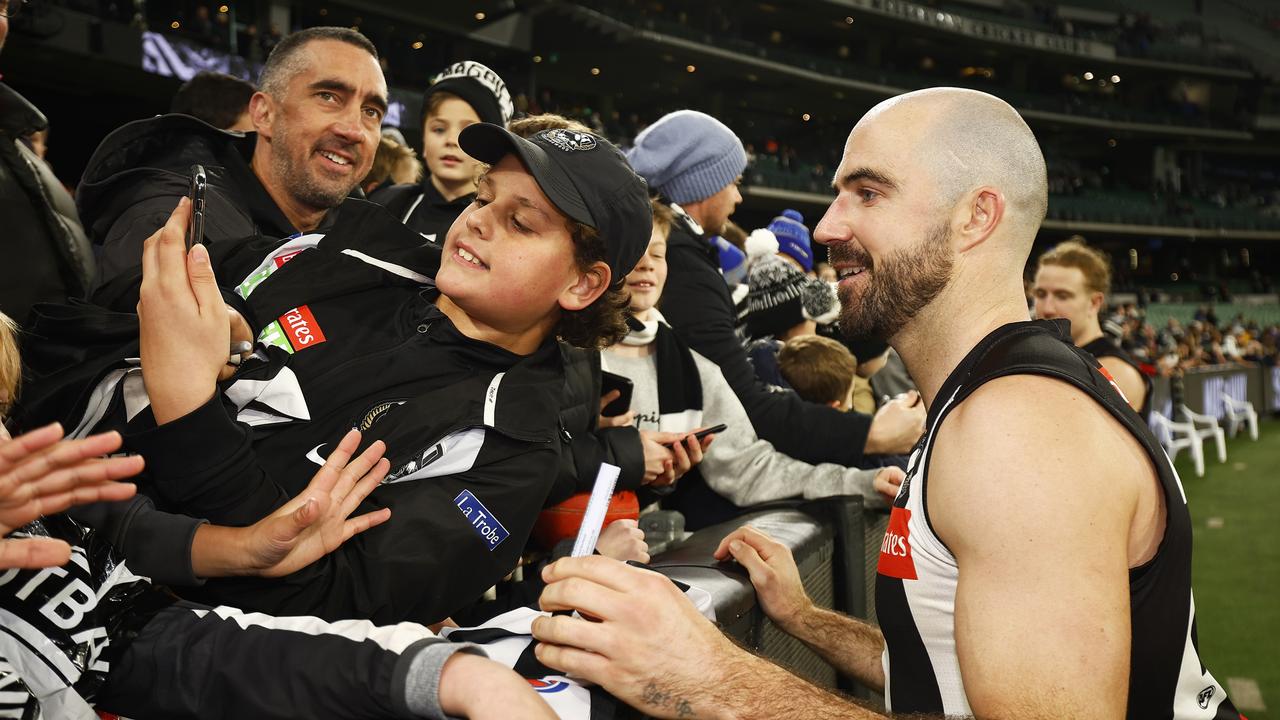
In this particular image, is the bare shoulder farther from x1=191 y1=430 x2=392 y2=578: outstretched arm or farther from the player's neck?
x1=191 y1=430 x2=392 y2=578: outstretched arm

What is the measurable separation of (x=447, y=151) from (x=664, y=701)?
2810mm

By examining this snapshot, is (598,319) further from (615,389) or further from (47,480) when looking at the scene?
(47,480)

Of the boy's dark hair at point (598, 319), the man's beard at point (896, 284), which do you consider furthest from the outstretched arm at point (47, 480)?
the man's beard at point (896, 284)

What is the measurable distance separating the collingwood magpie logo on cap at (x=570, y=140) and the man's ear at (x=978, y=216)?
73 centimetres

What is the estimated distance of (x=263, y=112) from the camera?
3.13 metres

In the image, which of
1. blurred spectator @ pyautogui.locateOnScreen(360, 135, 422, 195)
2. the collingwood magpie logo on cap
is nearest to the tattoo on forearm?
the collingwood magpie logo on cap

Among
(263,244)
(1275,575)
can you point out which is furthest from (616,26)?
(263,244)

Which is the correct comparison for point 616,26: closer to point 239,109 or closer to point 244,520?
point 239,109

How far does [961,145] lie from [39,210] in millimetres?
2544

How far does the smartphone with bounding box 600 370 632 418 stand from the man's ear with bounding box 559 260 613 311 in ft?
1.83

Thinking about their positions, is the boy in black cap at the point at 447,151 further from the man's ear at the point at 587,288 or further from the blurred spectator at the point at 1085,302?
the blurred spectator at the point at 1085,302

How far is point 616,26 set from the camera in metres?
24.4

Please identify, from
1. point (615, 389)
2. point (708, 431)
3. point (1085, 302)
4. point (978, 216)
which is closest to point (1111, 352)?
point (1085, 302)

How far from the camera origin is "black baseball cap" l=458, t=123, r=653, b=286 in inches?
76.0
